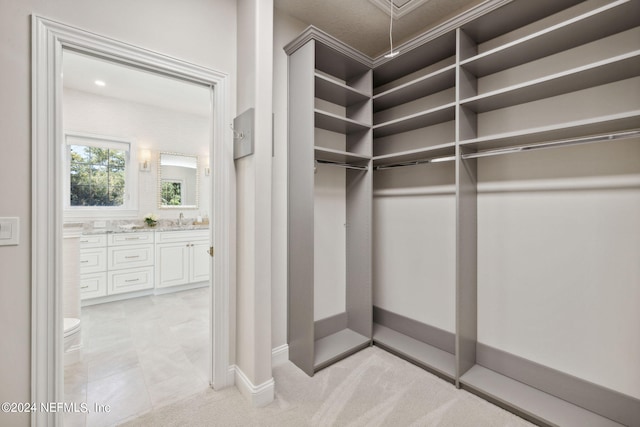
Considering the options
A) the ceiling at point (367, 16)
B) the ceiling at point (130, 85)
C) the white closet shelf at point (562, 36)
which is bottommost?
the white closet shelf at point (562, 36)

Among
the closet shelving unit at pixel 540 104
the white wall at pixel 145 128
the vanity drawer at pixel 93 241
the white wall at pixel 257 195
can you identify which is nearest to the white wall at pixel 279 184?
the white wall at pixel 257 195

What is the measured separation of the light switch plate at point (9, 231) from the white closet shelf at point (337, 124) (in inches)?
72.0

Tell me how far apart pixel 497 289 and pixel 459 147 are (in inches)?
42.3

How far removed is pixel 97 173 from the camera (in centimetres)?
418

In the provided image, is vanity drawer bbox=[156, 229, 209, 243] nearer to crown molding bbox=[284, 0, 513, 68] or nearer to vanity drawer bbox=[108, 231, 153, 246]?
vanity drawer bbox=[108, 231, 153, 246]

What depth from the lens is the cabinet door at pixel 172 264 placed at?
4.09 m

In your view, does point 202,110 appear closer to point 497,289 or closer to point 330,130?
point 330,130

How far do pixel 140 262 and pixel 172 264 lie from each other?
415mm

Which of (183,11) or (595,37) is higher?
(183,11)

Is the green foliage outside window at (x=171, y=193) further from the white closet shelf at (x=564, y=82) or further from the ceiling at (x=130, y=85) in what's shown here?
the white closet shelf at (x=564, y=82)

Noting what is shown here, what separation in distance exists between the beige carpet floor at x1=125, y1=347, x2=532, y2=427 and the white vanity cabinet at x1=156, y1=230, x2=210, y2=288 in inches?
107

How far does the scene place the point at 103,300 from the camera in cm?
375

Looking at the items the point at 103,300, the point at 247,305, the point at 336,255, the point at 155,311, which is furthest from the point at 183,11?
the point at 103,300

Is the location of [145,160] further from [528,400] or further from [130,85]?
[528,400]
